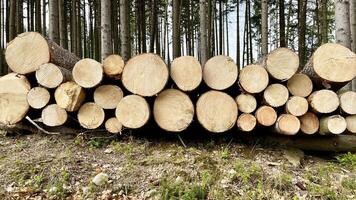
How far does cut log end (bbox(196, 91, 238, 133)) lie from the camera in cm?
399

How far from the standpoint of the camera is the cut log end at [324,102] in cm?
398

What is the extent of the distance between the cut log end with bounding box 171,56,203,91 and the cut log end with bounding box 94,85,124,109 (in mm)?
652

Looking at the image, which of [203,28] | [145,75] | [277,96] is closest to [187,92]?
[145,75]

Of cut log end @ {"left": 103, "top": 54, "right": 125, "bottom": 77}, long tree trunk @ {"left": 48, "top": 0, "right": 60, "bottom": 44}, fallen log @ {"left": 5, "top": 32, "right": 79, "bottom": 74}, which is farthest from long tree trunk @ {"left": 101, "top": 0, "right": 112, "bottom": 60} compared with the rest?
cut log end @ {"left": 103, "top": 54, "right": 125, "bottom": 77}

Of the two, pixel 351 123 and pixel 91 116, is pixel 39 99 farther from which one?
pixel 351 123

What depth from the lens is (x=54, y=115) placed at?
4074mm

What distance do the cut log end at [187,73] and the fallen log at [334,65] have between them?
1345 millimetres

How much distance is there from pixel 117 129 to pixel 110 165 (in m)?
0.51

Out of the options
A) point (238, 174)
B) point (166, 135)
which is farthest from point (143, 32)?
point (238, 174)

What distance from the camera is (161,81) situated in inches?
153

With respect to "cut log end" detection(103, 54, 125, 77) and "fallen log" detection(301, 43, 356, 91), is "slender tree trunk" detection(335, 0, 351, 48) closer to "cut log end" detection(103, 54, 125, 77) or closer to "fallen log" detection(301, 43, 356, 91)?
"fallen log" detection(301, 43, 356, 91)

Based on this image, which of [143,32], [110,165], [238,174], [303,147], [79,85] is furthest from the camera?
[143,32]

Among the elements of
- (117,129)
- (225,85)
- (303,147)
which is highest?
(225,85)

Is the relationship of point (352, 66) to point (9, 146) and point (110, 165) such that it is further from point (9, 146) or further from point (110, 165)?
point (9, 146)
